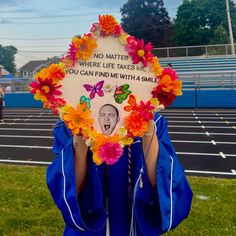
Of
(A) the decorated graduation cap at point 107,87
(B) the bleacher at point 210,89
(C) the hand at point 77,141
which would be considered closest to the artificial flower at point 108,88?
(A) the decorated graduation cap at point 107,87

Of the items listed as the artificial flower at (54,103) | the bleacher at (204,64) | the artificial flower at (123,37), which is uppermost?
the bleacher at (204,64)

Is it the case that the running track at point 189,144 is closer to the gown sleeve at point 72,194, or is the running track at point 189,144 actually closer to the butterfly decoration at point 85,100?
the gown sleeve at point 72,194

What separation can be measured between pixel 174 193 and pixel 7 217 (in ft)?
10.2

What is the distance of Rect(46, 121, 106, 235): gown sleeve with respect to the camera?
4.95 ft

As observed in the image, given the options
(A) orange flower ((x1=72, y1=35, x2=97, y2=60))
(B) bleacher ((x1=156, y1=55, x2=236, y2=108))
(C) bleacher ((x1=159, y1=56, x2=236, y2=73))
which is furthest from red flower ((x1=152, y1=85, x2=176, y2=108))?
(C) bleacher ((x1=159, y1=56, x2=236, y2=73))

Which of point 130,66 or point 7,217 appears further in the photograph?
point 7,217

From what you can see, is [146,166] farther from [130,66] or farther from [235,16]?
[235,16]

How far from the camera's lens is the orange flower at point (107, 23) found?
1.56 m

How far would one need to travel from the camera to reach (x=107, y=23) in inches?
61.4

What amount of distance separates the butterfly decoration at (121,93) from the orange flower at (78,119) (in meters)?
0.14

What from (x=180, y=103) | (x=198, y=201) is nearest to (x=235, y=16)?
(x=180, y=103)

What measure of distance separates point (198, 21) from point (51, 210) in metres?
46.4

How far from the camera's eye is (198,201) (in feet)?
14.8

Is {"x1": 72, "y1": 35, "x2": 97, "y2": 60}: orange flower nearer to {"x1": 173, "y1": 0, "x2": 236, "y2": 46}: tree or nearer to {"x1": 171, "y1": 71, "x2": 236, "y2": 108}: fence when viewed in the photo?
{"x1": 171, "y1": 71, "x2": 236, "y2": 108}: fence
